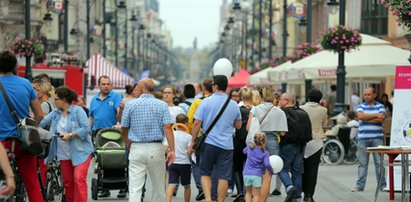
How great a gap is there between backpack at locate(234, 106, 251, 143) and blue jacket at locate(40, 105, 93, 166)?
2.84m

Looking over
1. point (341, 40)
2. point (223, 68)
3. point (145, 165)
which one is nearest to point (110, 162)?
point (145, 165)

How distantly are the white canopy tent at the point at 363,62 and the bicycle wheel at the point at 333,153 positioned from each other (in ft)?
8.62

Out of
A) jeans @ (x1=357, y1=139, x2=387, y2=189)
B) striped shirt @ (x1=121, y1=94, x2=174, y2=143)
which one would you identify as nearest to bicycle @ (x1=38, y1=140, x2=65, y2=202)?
striped shirt @ (x1=121, y1=94, x2=174, y2=143)

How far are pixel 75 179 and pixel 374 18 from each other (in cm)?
3818

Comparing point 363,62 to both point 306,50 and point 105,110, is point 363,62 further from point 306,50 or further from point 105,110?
point 105,110

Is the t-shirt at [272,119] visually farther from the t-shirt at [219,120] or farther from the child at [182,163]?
the t-shirt at [219,120]

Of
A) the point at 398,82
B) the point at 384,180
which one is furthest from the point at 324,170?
the point at 398,82

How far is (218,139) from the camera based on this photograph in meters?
13.6

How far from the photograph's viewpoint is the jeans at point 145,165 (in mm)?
12680

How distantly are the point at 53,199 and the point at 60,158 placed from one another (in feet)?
4.41

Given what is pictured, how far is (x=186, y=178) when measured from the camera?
14.7 metres

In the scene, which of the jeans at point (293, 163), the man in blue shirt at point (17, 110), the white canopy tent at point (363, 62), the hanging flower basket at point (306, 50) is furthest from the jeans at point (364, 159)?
the hanging flower basket at point (306, 50)

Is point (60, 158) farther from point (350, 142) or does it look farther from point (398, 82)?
point (350, 142)

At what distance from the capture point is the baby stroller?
15625 millimetres
